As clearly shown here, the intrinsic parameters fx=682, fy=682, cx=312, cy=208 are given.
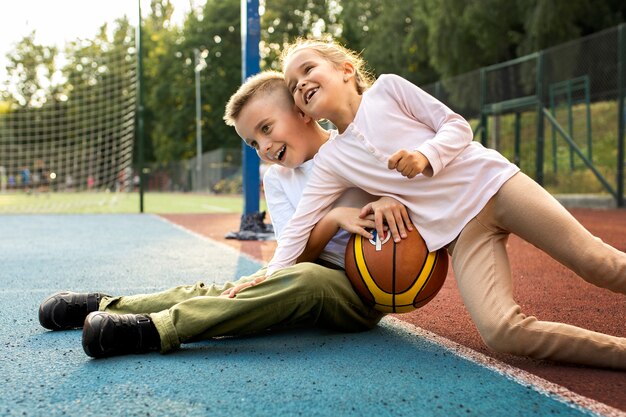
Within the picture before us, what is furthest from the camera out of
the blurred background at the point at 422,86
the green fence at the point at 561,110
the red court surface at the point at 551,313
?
the blurred background at the point at 422,86

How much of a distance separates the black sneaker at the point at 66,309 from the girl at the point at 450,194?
86cm

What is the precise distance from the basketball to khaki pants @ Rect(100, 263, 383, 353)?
110mm

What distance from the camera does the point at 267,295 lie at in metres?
2.57

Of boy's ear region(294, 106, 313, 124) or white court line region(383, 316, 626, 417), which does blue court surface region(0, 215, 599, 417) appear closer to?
white court line region(383, 316, 626, 417)

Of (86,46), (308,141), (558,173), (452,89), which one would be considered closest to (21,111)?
(86,46)

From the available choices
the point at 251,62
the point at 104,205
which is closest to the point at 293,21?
the point at 104,205

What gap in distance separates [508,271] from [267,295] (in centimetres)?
A: 90

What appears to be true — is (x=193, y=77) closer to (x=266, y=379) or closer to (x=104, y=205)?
(x=104, y=205)

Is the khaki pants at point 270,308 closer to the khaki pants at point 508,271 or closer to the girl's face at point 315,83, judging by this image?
the khaki pants at point 508,271

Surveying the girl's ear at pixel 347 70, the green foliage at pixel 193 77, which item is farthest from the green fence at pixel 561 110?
the green foliage at pixel 193 77

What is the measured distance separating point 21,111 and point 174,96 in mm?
24938

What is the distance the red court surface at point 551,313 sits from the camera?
211cm

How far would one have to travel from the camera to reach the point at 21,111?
1658 cm

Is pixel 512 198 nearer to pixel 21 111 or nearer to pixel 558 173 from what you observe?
pixel 558 173
